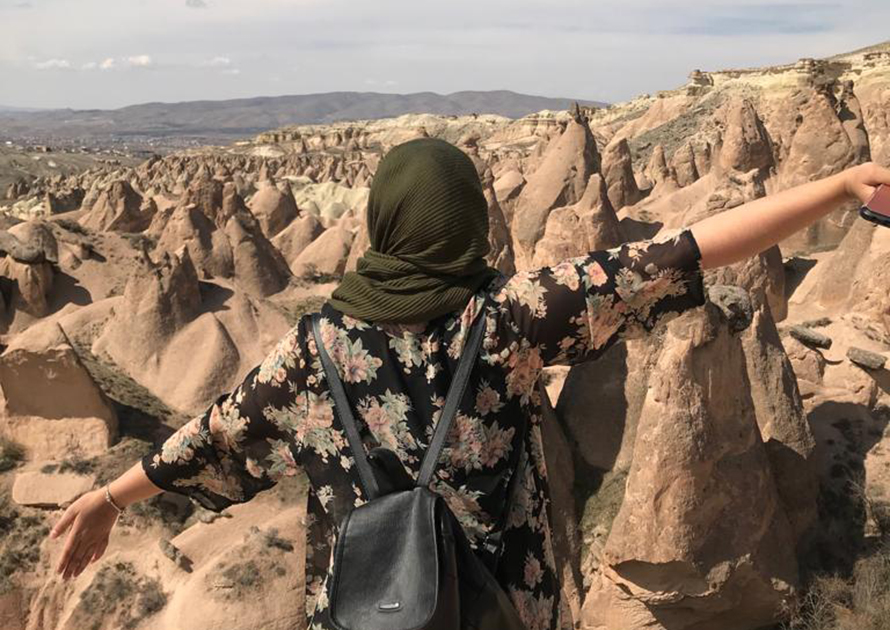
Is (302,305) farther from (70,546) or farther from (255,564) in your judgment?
(70,546)

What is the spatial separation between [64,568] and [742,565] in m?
4.96

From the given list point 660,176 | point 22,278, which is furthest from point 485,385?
point 660,176

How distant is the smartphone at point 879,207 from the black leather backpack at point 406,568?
1.01 m

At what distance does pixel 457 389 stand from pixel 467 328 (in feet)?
0.44

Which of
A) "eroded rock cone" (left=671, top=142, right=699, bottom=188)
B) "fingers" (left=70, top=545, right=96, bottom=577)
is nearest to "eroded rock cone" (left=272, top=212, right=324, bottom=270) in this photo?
"eroded rock cone" (left=671, top=142, right=699, bottom=188)

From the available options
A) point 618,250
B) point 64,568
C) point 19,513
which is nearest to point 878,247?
point 618,250

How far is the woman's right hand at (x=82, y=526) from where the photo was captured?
200 centimetres

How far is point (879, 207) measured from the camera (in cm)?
147

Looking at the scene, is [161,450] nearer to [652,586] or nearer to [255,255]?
[652,586]

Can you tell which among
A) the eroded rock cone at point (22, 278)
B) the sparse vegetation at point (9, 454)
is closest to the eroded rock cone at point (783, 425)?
the sparse vegetation at point (9, 454)

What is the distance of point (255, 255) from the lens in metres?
15.6

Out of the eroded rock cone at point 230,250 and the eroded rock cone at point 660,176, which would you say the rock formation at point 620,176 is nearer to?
the eroded rock cone at point 660,176

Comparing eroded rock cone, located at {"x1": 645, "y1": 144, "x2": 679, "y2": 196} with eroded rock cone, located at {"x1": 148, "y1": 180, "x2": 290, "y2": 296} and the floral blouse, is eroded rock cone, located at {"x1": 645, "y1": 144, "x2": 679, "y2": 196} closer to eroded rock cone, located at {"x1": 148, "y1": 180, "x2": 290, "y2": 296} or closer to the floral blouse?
eroded rock cone, located at {"x1": 148, "y1": 180, "x2": 290, "y2": 296}

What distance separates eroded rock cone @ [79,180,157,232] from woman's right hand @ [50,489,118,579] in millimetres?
23880
